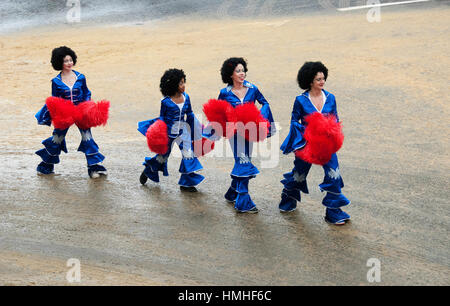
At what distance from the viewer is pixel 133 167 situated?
8289mm

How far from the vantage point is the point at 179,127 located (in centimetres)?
734

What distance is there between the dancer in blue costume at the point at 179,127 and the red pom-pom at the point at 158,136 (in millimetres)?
117

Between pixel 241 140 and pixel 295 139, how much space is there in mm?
629

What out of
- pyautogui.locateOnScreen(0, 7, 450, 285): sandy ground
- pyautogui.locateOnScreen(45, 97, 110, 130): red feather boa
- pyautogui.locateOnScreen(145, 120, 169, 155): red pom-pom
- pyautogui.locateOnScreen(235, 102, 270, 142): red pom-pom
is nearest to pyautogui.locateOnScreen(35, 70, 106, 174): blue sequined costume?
pyautogui.locateOnScreen(45, 97, 110, 130): red feather boa

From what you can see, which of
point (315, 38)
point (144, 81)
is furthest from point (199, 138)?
point (315, 38)

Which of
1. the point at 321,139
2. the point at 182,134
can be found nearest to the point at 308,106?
the point at 321,139

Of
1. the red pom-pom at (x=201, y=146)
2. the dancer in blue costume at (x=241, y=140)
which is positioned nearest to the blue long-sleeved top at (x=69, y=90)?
the red pom-pom at (x=201, y=146)

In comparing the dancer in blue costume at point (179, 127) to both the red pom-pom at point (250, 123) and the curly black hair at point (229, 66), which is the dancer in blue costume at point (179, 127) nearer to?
the curly black hair at point (229, 66)

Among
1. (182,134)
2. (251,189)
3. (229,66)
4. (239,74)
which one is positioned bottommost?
(251,189)

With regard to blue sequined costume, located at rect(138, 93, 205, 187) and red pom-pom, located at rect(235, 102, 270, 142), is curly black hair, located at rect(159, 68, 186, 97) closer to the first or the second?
blue sequined costume, located at rect(138, 93, 205, 187)

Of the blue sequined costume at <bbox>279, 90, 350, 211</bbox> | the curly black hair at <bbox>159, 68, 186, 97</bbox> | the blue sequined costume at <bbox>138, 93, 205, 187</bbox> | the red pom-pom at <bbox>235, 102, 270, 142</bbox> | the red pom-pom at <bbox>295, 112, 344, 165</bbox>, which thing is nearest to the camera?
the red pom-pom at <bbox>295, 112, 344, 165</bbox>

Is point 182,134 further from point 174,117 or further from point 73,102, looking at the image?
point 73,102

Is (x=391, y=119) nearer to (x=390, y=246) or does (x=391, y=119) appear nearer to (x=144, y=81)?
(x=390, y=246)

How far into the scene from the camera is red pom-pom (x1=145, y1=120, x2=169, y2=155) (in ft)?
23.5
